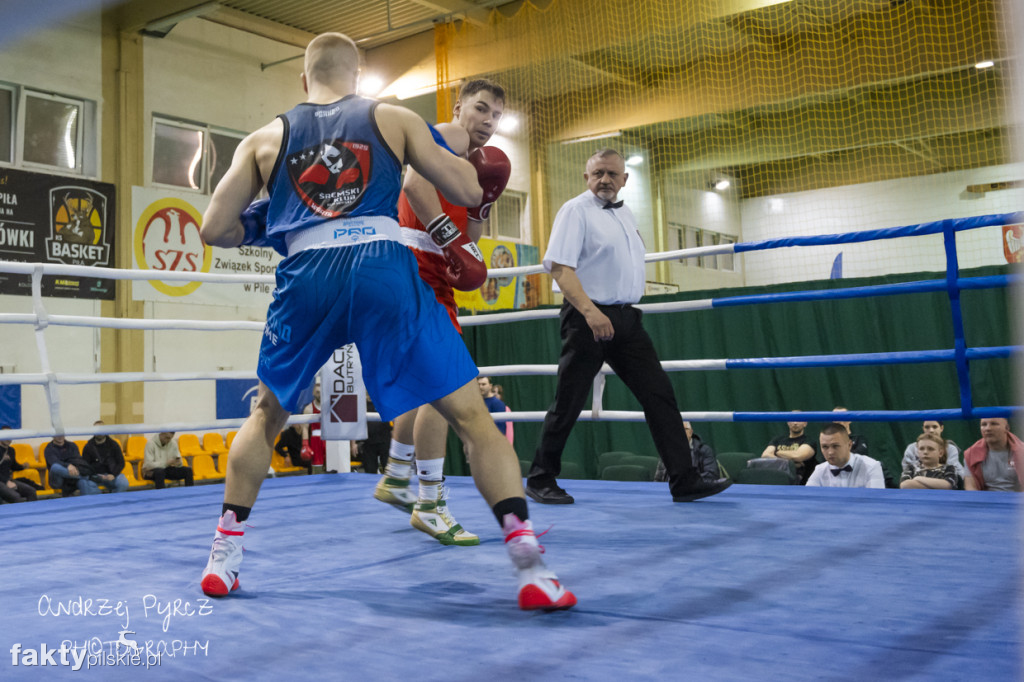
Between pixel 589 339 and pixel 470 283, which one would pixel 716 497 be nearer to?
pixel 589 339

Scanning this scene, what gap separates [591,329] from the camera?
292 cm

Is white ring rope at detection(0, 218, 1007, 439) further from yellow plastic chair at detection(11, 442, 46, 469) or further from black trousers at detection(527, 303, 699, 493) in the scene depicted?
yellow plastic chair at detection(11, 442, 46, 469)

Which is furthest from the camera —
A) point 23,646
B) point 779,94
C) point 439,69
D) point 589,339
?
point 439,69

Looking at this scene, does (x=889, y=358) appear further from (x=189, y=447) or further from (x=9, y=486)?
(x=189, y=447)

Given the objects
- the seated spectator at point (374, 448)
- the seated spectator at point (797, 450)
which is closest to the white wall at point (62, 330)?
the seated spectator at point (374, 448)

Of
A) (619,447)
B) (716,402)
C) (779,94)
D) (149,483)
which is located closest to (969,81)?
(779,94)

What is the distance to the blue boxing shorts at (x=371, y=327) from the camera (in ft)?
5.62

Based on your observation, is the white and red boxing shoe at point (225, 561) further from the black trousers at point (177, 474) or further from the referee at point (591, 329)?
the black trousers at point (177, 474)

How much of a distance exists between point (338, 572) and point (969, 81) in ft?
29.5

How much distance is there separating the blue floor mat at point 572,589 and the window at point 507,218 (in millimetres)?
9470

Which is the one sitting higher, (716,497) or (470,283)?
(470,283)

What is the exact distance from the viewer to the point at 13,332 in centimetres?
923

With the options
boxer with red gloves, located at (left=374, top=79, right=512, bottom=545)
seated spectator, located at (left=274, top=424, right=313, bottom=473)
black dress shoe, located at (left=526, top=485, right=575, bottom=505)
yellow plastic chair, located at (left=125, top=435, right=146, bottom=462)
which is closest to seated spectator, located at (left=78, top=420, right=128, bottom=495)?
yellow plastic chair, located at (left=125, top=435, right=146, bottom=462)

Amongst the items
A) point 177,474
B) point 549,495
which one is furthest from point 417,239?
point 177,474
